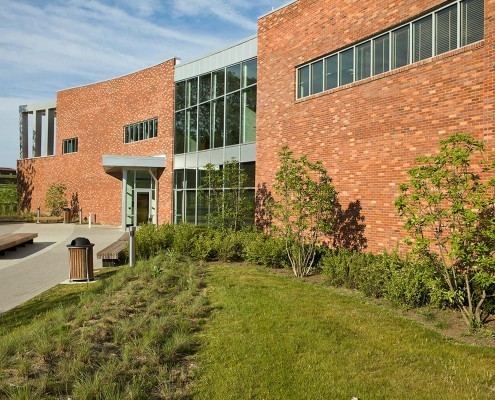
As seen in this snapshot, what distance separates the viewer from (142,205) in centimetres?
2566

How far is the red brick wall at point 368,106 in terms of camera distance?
908cm

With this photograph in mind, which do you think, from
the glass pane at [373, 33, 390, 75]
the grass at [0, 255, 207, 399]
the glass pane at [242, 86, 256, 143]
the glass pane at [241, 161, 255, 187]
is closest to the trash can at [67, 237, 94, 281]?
the grass at [0, 255, 207, 399]

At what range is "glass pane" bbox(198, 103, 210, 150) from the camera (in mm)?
20322

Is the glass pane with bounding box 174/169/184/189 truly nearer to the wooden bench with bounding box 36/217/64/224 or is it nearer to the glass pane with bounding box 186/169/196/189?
the glass pane with bounding box 186/169/196/189

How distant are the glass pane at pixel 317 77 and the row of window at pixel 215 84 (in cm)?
351

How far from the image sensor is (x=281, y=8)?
1489 centimetres

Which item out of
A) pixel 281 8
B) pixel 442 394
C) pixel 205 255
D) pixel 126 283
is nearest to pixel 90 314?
pixel 126 283

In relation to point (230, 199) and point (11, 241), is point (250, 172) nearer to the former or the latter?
point (230, 199)

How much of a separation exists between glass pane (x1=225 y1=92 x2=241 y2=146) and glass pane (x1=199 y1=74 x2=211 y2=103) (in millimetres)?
2095

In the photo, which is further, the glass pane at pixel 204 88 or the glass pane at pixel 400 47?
the glass pane at pixel 204 88

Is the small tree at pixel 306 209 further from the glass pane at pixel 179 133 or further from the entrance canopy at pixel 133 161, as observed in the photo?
the entrance canopy at pixel 133 161

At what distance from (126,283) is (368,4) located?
30.9 ft

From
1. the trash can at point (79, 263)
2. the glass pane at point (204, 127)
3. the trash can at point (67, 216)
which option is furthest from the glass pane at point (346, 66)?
the trash can at point (67, 216)

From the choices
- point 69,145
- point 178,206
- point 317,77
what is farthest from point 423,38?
point 69,145
